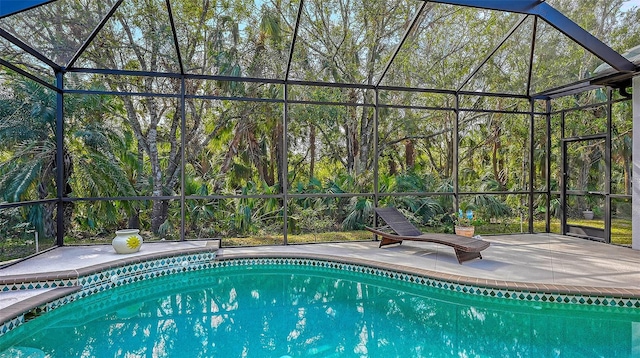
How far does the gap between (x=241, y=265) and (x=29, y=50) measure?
4.51 metres

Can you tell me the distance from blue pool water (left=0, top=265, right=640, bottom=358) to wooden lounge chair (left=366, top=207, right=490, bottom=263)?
3.25ft

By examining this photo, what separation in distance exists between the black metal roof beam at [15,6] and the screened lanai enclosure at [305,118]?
4 cm

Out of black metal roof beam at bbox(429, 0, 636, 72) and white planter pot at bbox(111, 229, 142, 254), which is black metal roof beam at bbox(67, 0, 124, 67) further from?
black metal roof beam at bbox(429, 0, 636, 72)

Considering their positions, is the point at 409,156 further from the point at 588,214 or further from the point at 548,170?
the point at 588,214

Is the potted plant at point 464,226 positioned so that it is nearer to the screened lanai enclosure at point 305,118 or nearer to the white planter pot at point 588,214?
the screened lanai enclosure at point 305,118

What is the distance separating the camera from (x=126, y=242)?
18.7 feet

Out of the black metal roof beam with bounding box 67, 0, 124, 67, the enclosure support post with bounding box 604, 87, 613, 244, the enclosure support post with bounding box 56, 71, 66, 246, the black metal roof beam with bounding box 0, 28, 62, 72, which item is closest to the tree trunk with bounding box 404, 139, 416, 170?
the enclosure support post with bounding box 604, 87, 613, 244

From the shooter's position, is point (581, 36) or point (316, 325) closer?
point (316, 325)

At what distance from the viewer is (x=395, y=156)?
11445mm

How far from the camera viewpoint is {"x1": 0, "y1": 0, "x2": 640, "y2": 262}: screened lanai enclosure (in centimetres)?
636

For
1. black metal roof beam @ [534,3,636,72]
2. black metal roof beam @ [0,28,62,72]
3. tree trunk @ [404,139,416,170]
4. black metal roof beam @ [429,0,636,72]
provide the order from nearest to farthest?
black metal roof beam @ [0,28,62,72], black metal roof beam @ [429,0,636,72], black metal roof beam @ [534,3,636,72], tree trunk @ [404,139,416,170]

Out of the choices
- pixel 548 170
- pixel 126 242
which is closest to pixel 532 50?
pixel 548 170

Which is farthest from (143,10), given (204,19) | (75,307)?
(75,307)

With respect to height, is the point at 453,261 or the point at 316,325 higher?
the point at 453,261
